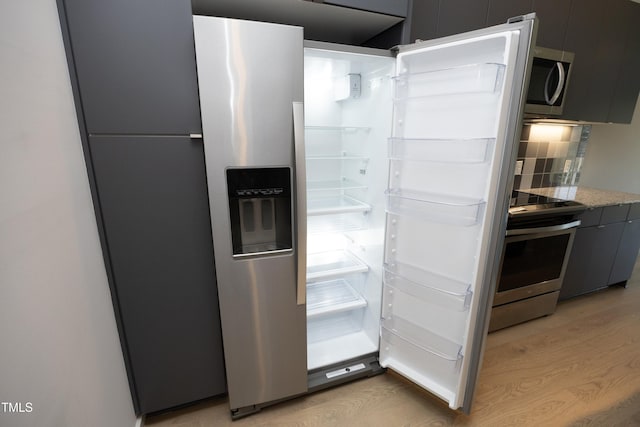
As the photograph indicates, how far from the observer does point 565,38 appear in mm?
1860

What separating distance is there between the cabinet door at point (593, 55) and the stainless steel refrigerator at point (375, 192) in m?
1.48

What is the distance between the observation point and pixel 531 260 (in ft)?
6.77

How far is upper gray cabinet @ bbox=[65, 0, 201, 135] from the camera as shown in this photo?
3.16ft

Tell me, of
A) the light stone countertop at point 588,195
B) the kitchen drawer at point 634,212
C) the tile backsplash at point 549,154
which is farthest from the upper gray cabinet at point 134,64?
the kitchen drawer at point 634,212

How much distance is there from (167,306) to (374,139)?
4.43 ft

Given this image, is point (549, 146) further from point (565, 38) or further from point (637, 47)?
point (565, 38)

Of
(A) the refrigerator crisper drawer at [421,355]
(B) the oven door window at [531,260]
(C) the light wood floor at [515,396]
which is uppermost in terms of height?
(B) the oven door window at [531,260]

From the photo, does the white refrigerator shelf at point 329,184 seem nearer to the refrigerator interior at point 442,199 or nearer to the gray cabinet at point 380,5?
the refrigerator interior at point 442,199

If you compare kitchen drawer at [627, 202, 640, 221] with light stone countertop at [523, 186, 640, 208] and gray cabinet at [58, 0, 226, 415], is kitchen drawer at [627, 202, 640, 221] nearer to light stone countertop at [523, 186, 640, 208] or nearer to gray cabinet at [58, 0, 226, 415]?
light stone countertop at [523, 186, 640, 208]

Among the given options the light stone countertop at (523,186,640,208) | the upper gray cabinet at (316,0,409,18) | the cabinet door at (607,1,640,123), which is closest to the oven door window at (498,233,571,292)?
the light stone countertop at (523,186,640,208)

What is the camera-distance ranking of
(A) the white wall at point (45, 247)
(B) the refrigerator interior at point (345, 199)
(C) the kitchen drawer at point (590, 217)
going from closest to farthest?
(A) the white wall at point (45, 247), (B) the refrigerator interior at point (345, 199), (C) the kitchen drawer at point (590, 217)

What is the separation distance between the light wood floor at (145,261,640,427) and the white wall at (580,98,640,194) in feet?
5.71

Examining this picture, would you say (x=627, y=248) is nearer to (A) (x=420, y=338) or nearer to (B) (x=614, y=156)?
(B) (x=614, y=156)

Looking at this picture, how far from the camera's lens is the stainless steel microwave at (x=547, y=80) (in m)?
1.78
